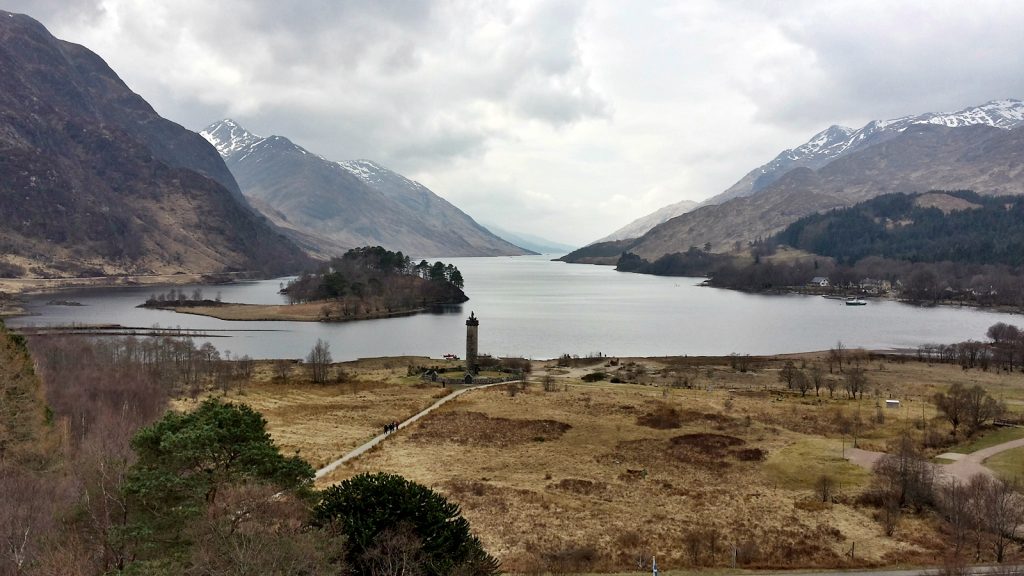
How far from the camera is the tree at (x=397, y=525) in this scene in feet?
65.0

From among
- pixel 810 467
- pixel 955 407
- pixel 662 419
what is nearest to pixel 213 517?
pixel 810 467

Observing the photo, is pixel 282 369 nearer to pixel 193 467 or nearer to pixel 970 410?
pixel 193 467

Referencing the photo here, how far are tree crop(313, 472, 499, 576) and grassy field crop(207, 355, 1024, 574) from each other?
6161 millimetres

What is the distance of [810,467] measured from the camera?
4453 centimetres

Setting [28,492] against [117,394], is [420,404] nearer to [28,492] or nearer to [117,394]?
[117,394]

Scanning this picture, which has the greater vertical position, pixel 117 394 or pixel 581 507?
pixel 117 394

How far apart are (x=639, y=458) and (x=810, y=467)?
38.9ft

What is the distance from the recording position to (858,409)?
6469 centimetres

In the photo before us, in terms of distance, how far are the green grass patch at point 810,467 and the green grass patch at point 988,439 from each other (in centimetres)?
819

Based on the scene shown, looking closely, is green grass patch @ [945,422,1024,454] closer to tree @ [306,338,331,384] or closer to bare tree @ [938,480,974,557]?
bare tree @ [938,480,974,557]

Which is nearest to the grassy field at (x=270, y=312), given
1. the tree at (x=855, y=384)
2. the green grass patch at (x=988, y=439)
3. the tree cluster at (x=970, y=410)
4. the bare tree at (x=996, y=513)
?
the tree at (x=855, y=384)

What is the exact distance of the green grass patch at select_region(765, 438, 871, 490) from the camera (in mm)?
41562

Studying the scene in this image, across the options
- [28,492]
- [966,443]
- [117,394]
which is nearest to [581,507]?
[28,492]

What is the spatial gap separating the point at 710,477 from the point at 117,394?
47.5m
